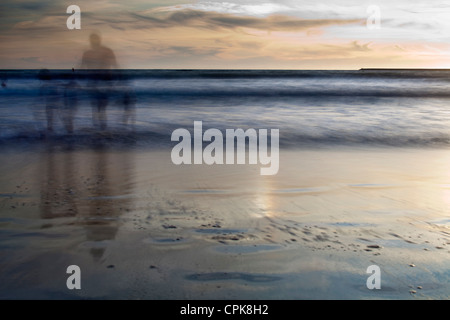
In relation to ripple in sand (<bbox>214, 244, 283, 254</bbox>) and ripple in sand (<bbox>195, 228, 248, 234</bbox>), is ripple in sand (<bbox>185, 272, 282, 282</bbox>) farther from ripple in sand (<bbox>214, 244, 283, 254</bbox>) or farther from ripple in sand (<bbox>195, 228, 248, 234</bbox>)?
ripple in sand (<bbox>195, 228, 248, 234</bbox>)

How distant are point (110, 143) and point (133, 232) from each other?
174 inches

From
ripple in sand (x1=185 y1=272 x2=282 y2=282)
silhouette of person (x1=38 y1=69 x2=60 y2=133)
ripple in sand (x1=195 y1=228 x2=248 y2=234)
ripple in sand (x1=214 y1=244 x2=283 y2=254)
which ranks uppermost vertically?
silhouette of person (x1=38 y1=69 x2=60 y2=133)

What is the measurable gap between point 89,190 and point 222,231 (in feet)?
5.54

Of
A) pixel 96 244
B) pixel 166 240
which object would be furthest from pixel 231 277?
pixel 96 244

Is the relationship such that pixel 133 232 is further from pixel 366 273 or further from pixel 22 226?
pixel 366 273

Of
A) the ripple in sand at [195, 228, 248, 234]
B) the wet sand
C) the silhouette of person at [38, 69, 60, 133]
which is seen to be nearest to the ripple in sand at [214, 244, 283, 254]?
the wet sand

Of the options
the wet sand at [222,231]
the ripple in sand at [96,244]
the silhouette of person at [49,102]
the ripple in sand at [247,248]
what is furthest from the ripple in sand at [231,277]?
the silhouette of person at [49,102]

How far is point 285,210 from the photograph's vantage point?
3.30 meters

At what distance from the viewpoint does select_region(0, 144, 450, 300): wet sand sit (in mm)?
2064

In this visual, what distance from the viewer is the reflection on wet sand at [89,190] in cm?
291

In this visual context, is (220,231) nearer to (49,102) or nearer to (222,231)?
(222,231)

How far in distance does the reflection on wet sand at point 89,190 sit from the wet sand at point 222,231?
0.01 m

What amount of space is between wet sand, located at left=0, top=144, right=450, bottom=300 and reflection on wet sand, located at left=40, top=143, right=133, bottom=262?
15mm

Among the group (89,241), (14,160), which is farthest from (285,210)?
(14,160)
